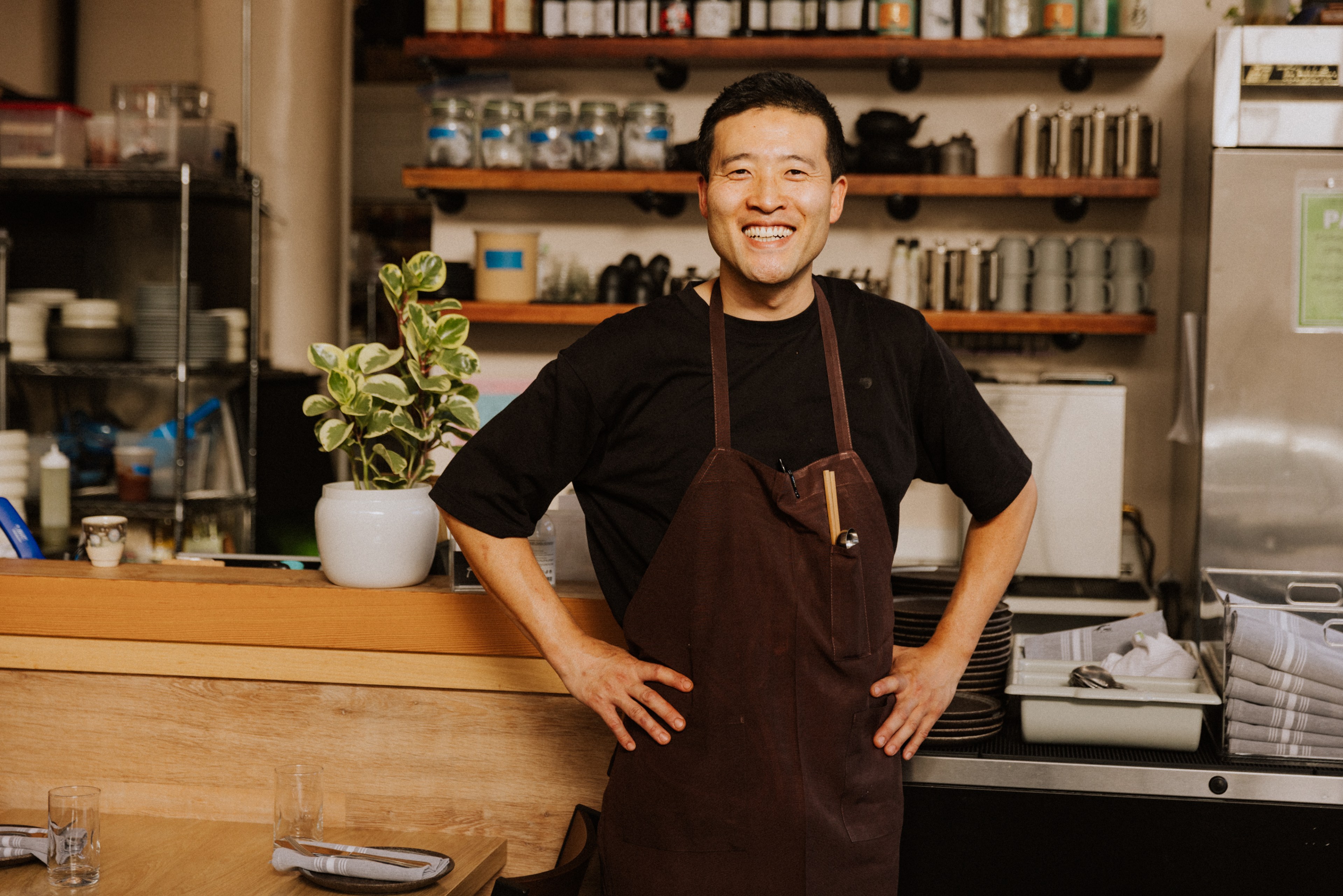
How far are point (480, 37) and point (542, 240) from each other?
2.27 feet

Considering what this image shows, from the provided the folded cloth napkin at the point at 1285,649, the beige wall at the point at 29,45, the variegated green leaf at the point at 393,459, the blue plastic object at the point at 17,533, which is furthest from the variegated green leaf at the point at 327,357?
the beige wall at the point at 29,45

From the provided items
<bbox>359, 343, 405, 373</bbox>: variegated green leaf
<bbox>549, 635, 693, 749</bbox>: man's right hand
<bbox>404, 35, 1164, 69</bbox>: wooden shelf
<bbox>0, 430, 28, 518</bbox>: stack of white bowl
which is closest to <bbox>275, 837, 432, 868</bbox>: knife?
<bbox>549, 635, 693, 749</bbox>: man's right hand

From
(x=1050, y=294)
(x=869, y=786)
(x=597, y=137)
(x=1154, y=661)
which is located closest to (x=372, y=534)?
(x=869, y=786)

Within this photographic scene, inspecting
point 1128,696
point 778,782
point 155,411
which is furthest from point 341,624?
point 155,411

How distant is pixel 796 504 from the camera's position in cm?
135

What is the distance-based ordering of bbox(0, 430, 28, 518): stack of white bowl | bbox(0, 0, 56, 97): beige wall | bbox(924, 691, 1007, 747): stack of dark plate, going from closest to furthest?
bbox(924, 691, 1007, 747): stack of dark plate, bbox(0, 430, 28, 518): stack of white bowl, bbox(0, 0, 56, 97): beige wall

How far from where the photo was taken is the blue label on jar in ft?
12.4

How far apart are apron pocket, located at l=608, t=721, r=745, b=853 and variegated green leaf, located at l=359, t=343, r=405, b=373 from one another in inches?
27.1

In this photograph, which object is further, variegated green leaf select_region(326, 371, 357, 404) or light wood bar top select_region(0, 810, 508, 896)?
Answer: variegated green leaf select_region(326, 371, 357, 404)

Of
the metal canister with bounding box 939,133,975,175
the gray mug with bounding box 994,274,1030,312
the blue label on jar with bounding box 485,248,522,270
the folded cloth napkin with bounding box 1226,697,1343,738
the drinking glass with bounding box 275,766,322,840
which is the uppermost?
the metal canister with bounding box 939,133,975,175

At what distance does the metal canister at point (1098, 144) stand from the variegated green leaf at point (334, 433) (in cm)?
268

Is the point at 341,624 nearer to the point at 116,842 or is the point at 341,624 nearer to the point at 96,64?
the point at 116,842

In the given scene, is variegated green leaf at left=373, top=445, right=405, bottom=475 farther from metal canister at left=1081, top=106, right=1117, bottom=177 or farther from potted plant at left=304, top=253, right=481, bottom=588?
metal canister at left=1081, top=106, right=1117, bottom=177

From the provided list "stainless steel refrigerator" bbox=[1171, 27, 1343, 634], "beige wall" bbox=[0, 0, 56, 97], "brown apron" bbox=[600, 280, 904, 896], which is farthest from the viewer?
"beige wall" bbox=[0, 0, 56, 97]
